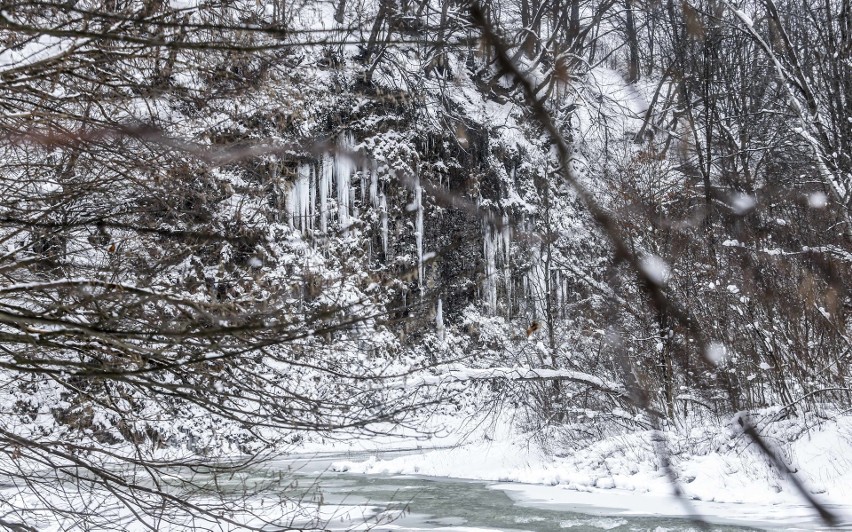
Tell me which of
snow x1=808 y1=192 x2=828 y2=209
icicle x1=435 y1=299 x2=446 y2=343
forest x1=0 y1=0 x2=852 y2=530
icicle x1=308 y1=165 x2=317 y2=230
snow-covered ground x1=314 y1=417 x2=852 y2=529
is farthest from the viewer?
icicle x1=435 y1=299 x2=446 y2=343

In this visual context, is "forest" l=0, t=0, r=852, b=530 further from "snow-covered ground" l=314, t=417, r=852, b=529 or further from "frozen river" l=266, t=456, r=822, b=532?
"frozen river" l=266, t=456, r=822, b=532

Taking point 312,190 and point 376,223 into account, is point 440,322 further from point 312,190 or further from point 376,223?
point 376,223

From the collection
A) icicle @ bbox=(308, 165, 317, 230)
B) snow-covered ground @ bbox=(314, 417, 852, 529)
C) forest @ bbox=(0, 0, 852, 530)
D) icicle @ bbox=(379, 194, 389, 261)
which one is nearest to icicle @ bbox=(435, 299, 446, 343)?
icicle @ bbox=(379, 194, 389, 261)

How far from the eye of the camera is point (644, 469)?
33.2 feet

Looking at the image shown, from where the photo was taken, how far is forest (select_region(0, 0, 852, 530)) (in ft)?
2.13

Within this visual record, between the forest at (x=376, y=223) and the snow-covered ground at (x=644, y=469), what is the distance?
1.20ft

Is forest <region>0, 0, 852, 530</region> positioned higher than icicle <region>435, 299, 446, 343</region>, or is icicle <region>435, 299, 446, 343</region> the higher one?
icicle <region>435, 299, 446, 343</region>

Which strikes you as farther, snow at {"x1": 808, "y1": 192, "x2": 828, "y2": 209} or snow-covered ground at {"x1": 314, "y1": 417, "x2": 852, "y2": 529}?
snow-covered ground at {"x1": 314, "y1": 417, "x2": 852, "y2": 529}

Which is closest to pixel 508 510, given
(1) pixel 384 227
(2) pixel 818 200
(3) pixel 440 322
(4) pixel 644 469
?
(4) pixel 644 469

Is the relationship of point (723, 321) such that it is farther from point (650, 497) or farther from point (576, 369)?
point (576, 369)

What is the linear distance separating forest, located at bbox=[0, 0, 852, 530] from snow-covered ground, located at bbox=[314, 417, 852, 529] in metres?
0.37

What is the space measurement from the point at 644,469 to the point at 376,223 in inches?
242

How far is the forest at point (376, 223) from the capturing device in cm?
65

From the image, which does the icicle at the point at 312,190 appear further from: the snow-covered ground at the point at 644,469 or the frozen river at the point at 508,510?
the frozen river at the point at 508,510
